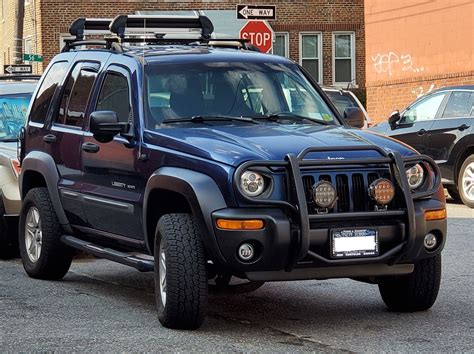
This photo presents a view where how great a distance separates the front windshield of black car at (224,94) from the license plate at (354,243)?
4.73 feet

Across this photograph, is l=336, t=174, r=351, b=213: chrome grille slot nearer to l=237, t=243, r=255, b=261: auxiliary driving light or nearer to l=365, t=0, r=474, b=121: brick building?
l=237, t=243, r=255, b=261: auxiliary driving light

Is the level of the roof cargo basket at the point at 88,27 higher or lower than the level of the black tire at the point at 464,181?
higher

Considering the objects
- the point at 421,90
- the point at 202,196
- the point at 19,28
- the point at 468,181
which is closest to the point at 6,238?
the point at 202,196

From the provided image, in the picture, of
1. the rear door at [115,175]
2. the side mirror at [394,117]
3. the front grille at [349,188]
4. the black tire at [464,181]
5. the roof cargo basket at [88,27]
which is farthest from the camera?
the side mirror at [394,117]

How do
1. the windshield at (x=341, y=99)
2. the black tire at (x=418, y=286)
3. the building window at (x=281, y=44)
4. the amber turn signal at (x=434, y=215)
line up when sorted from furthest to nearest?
the building window at (x=281, y=44) < the windshield at (x=341, y=99) < the black tire at (x=418, y=286) < the amber turn signal at (x=434, y=215)

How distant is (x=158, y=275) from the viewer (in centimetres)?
775

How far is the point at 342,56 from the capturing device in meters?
41.0

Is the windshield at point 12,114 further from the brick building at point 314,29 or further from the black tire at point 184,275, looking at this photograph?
the brick building at point 314,29

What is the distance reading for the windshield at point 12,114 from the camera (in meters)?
12.6

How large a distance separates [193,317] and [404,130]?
1109cm

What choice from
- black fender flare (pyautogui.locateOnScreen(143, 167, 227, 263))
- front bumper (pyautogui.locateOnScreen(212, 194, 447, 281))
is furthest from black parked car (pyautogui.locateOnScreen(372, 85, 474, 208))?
black fender flare (pyautogui.locateOnScreen(143, 167, 227, 263))

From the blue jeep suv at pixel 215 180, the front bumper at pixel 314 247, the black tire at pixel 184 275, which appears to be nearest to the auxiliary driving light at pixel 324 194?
the blue jeep suv at pixel 215 180

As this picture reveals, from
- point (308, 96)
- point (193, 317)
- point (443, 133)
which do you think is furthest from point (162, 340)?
point (443, 133)

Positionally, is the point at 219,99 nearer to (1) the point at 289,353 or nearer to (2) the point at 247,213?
(2) the point at 247,213
